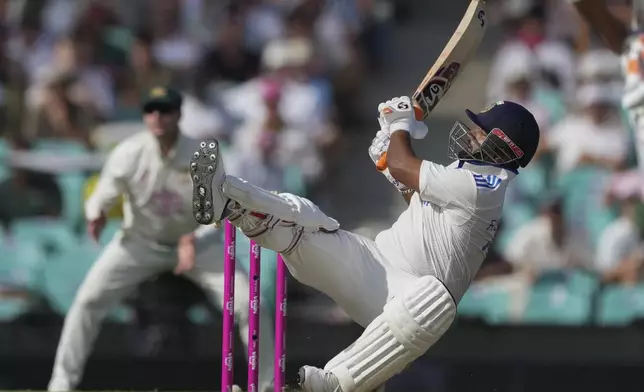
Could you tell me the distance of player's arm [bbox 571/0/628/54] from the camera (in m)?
6.39

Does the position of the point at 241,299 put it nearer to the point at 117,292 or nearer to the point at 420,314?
the point at 117,292

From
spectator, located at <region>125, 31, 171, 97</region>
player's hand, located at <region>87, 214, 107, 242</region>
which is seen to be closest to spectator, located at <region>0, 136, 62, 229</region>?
spectator, located at <region>125, 31, 171, 97</region>

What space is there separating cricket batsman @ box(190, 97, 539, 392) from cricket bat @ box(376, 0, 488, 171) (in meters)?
0.36

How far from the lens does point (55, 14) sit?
9273 millimetres

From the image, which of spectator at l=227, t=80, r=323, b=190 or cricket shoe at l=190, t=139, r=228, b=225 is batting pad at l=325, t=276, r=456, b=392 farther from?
spectator at l=227, t=80, r=323, b=190

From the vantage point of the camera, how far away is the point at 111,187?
6.52 meters

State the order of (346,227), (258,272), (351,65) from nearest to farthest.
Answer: (258,272), (346,227), (351,65)

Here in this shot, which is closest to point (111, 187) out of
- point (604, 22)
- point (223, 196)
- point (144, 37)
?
point (223, 196)

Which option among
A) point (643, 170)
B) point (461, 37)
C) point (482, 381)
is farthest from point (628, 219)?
point (461, 37)

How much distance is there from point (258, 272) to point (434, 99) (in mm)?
987

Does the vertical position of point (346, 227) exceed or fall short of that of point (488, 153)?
it exceeds it

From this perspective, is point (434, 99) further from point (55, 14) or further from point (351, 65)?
point (55, 14)

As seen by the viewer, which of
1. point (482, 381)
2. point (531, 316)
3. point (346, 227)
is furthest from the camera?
point (346, 227)

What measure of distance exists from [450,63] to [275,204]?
3.42 feet
